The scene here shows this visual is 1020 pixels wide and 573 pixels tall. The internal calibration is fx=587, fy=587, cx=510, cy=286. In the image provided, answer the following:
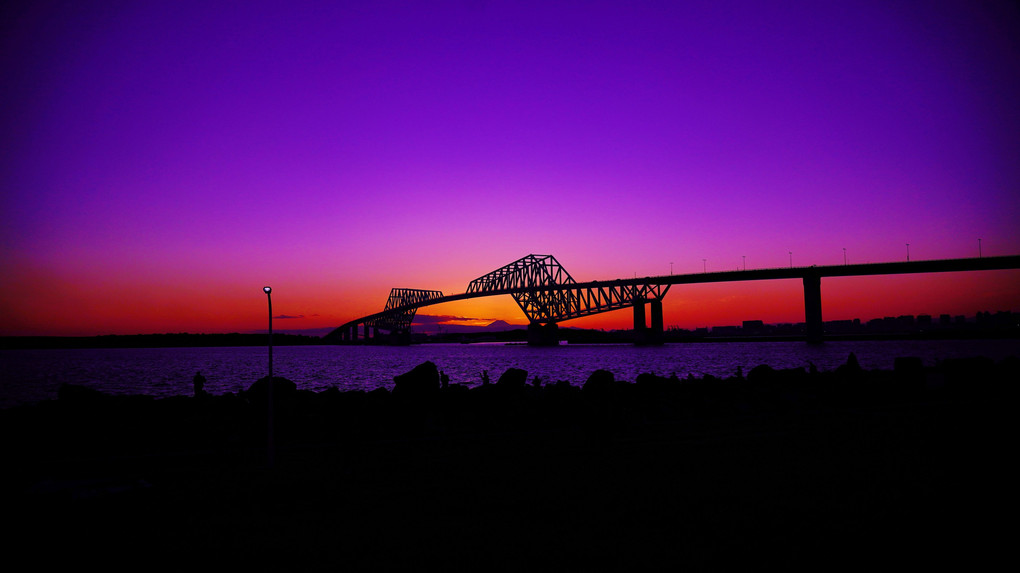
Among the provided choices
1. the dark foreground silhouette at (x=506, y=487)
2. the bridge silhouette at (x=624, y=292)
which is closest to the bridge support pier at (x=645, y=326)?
the bridge silhouette at (x=624, y=292)

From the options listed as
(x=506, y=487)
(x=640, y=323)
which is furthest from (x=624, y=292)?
(x=506, y=487)

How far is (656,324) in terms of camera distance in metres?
108

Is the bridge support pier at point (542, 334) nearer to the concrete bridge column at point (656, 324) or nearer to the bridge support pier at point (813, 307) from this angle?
the concrete bridge column at point (656, 324)

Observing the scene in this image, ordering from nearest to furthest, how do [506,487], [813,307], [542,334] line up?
[506,487], [813,307], [542,334]

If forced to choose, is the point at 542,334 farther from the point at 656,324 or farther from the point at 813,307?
the point at 813,307

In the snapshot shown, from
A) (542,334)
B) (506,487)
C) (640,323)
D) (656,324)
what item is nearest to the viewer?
(506,487)

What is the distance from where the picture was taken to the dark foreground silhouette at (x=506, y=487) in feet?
16.9

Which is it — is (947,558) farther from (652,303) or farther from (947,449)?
(652,303)

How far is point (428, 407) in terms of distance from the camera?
47.4 ft

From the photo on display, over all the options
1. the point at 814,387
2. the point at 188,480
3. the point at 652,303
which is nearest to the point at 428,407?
the point at 188,480

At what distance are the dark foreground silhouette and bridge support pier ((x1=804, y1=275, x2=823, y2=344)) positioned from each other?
270 feet

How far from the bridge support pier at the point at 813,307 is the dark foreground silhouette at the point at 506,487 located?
82.3 metres

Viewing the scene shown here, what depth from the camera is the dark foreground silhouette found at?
5160mm

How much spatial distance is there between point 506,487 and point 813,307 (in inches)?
3752
